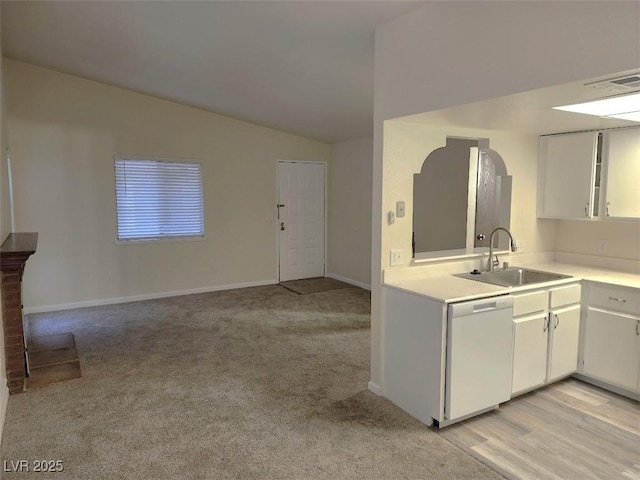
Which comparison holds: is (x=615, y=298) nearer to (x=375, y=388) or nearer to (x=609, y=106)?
(x=609, y=106)

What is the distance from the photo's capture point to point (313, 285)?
6.82 m

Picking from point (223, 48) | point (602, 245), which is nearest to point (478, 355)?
point (602, 245)

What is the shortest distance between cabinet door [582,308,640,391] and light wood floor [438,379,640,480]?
157 mm

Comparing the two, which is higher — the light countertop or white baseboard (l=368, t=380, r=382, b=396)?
the light countertop

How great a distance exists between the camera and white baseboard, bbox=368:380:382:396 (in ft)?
10.2

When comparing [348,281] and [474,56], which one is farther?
[348,281]

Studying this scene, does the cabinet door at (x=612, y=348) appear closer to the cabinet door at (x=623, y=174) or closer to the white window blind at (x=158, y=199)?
the cabinet door at (x=623, y=174)

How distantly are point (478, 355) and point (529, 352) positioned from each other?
1.96 feet

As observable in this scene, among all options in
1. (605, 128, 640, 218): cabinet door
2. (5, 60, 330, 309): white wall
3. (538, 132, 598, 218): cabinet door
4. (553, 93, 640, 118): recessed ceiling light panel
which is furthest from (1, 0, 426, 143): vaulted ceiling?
(605, 128, 640, 218): cabinet door

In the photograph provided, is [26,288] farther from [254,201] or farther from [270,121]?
[270,121]

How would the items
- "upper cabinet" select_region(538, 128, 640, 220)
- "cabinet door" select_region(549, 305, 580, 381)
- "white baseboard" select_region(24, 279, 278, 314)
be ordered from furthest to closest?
"white baseboard" select_region(24, 279, 278, 314) → "upper cabinet" select_region(538, 128, 640, 220) → "cabinet door" select_region(549, 305, 580, 381)

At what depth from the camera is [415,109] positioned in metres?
2.71

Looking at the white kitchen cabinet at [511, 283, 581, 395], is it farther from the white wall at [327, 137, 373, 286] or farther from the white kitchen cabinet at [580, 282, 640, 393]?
the white wall at [327, 137, 373, 286]

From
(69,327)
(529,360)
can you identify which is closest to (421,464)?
(529,360)
